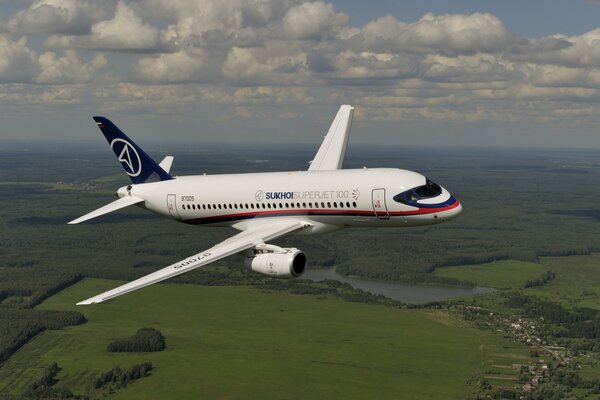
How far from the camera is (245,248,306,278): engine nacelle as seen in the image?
180 feet

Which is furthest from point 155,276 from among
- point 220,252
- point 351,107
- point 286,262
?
point 351,107

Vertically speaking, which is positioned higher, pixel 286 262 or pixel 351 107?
pixel 351 107

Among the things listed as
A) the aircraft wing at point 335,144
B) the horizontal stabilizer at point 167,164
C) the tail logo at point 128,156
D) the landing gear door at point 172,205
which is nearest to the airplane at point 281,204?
the landing gear door at point 172,205

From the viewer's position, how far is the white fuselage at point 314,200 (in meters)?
58.6

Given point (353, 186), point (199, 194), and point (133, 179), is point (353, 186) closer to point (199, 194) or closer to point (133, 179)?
point (199, 194)

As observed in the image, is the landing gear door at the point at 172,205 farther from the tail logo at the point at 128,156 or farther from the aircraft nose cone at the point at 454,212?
the aircraft nose cone at the point at 454,212

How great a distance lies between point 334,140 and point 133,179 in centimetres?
2399

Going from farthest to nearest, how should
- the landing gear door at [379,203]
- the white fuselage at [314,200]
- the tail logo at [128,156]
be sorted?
the tail logo at [128,156] → the landing gear door at [379,203] → the white fuselage at [314,200]

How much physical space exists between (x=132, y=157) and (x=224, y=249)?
24.0 metres

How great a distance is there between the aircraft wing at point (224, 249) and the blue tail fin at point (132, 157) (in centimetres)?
1542

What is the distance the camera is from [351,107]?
272ft

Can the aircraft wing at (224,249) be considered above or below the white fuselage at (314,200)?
below

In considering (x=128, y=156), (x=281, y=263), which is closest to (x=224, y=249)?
(x=281, y=263)

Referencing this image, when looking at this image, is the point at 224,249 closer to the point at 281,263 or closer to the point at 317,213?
the point at 281,263
